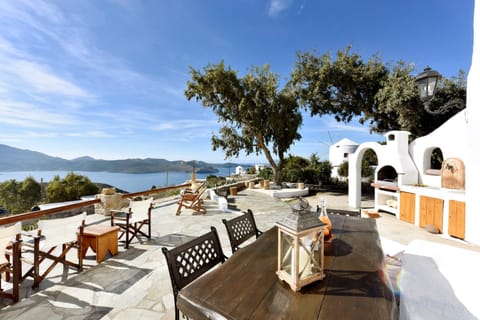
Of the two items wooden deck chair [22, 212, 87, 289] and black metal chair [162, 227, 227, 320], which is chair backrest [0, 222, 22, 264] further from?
black metal chair [162, 227, 227, 320]

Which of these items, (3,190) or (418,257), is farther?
(3,190)

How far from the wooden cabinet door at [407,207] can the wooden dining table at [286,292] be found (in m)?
5.55

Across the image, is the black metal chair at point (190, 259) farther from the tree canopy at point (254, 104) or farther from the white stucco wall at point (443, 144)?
the tree canopy at point (254, 104)

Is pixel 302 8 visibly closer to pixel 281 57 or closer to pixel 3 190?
pixel 281 57

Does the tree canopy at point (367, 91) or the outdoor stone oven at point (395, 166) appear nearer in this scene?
the outdoor stone oven at point (395, 166)

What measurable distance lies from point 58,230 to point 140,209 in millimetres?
1413

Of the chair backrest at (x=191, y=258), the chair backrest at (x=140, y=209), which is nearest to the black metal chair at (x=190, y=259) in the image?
the chair backrest at (x=191, y=258)

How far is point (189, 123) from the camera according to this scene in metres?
22.0

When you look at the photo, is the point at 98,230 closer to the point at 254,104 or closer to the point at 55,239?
the point at 55,239

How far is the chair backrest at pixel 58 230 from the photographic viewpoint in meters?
2.80

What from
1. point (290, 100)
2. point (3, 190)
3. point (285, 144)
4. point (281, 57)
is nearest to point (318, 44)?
point (281, 57)

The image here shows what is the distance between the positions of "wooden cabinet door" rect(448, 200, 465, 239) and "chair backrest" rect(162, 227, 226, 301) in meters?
5.63

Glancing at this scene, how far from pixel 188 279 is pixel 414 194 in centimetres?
672

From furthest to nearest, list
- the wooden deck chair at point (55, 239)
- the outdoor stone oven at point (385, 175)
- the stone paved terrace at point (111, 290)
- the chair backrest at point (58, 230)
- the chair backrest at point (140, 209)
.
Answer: the outdoor stone oven at point (385, 175) < the chair backrest at point (140, 209) < the chair backrest at point (58, 230) < the wooden deck chair at point (55, 239) < the stone paved terrace at point (111, 290)
